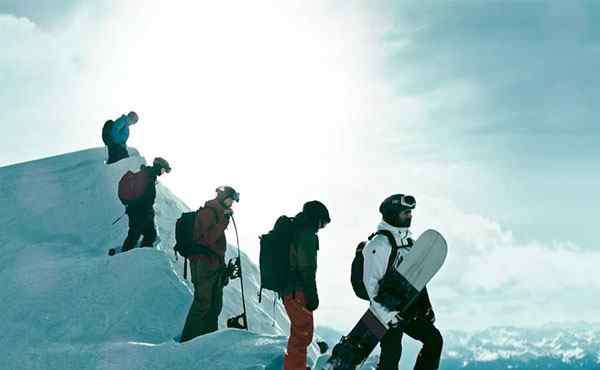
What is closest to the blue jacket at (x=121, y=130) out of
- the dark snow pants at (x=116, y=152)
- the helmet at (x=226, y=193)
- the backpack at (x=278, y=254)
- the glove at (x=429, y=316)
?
the dark snow pants at (x=116, y=152)

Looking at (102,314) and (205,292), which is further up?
(205,292)

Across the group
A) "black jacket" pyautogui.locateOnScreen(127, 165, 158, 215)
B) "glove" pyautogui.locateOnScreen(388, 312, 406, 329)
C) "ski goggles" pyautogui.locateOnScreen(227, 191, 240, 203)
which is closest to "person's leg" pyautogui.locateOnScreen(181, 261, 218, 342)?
"ski goggles" pyautogui.locateOnScreen(227, 191, 240, 203)

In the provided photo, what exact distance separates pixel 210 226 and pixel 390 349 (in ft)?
15.7

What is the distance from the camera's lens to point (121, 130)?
19.3 m

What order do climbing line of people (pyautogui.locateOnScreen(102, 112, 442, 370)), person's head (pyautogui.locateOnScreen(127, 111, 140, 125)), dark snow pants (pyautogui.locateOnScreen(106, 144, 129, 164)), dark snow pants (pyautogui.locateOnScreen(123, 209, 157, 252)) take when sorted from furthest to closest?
dark snow pants (pyautogui.locateOnScreen(106, 144, 129, 164)) → person's head (pyautogui.locateOnScreen(127, 111, 140, 125)) → dark snow pants (pyautogui.locateOnScreen(123, 209, 157, 252)) → climbing line of people (pyautogui.locateOnScreen(102, 112, 442, 370))

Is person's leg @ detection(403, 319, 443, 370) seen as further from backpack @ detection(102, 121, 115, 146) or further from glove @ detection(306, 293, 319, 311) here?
backpack @ detection(102, 121, 115, 146)

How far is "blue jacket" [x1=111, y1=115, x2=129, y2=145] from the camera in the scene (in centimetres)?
1898

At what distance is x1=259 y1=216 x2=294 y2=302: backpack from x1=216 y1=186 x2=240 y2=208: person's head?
232 cm

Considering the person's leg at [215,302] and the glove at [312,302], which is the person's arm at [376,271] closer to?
the glove at [312,302]

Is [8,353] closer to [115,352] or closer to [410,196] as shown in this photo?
[115,352]

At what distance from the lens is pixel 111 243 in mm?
16891

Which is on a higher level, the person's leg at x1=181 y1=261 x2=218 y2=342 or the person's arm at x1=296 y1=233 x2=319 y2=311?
the person's arm at x1=296 y1=233 x2=319 y2=311

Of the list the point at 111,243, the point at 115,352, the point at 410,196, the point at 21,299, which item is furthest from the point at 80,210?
the point at 410,196

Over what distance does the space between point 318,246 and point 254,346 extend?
2400mm
